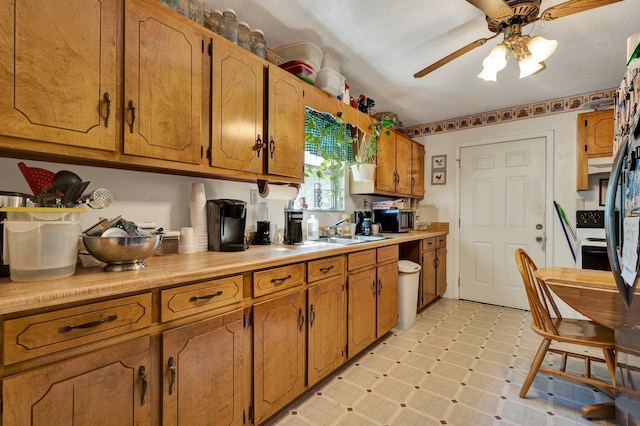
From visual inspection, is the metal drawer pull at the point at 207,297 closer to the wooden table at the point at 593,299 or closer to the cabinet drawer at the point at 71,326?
the cabinet drawer at the point at 71,326

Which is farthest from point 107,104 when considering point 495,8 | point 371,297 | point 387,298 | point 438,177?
point 438,177

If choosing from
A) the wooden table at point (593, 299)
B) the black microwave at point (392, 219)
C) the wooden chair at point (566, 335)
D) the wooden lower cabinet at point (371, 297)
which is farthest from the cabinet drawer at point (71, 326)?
the black microwave at point (392, 219)

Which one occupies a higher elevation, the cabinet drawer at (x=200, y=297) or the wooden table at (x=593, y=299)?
the cabinet drawer at (x=200, y=297)

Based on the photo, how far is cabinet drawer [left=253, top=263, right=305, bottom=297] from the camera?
1437mm

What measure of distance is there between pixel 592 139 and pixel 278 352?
3749 mm

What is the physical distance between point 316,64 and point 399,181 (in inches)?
73.3

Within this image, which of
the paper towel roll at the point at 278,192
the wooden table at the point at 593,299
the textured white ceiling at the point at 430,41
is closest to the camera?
the wooden table at the point at 593,299

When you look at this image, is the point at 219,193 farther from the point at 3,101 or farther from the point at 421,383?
the point at 421,383

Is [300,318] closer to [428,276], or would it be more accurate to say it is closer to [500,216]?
[428,276]

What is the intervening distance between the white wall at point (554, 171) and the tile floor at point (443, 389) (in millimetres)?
1260

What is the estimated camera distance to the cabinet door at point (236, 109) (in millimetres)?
1627

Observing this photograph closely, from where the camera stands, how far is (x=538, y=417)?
1.65 metres

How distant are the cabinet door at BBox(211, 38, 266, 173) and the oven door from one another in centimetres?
329

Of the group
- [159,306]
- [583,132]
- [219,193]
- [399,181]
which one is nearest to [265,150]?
[219,193]
